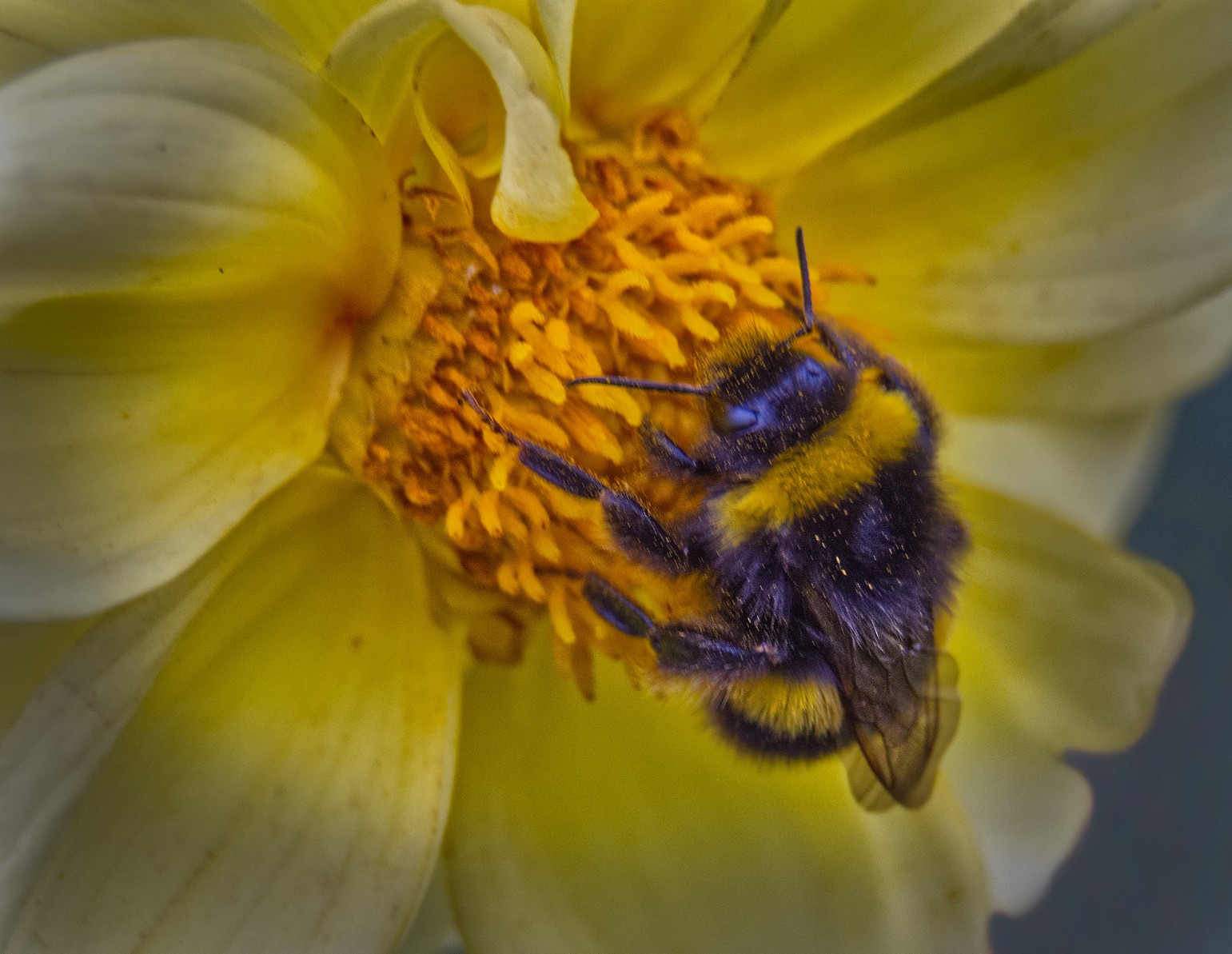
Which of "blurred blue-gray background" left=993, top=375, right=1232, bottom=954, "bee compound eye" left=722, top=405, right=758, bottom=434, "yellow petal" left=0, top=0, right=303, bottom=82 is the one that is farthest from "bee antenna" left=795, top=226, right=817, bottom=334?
"blurred blue-gray background" left=993, top=375, right=1232, bottom=954

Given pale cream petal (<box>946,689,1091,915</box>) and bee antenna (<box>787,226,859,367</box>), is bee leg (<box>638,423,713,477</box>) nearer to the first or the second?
bee antenna (<box>787,226,859,367</box>)

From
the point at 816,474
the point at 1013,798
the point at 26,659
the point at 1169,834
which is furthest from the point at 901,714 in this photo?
the point at 1169,834

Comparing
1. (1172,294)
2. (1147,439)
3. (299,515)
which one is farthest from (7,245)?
(1147,439)

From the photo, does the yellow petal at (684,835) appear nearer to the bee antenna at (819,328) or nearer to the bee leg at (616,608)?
the bee leg at (616,608)

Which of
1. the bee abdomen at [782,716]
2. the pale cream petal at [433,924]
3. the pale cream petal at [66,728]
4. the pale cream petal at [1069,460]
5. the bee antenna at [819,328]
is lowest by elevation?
the pale cream petal at [433,924]

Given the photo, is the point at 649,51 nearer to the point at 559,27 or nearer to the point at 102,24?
the point at 559,27

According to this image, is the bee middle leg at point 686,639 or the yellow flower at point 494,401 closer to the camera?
the yellow flower at point 494,401

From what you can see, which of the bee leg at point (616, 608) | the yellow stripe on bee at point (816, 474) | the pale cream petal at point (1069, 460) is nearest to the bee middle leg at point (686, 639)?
the bee leg at point (616, 608)
